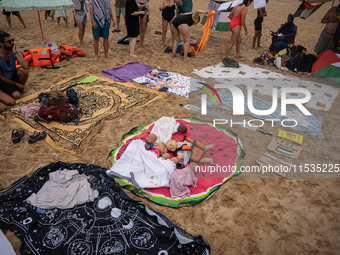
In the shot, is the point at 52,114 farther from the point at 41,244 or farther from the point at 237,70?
the point at 237,70

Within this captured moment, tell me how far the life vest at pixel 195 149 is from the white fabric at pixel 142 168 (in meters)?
0.31

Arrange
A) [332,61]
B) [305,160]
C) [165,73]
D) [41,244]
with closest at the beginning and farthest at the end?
[41,244], [305,160], [332,61], [165,73]

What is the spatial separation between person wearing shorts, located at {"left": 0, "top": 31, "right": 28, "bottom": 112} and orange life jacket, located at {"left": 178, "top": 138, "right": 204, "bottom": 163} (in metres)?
3.56

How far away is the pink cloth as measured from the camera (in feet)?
8.66

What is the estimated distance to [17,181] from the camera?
2.66 m

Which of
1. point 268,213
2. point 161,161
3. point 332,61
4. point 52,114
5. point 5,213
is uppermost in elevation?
point 332,61

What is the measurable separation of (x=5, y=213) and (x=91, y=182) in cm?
92

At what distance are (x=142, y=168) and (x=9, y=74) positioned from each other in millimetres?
3753

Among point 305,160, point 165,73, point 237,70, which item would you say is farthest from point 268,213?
point 237,70

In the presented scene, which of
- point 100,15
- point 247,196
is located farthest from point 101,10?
point 247,196

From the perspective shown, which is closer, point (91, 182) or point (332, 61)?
point (91, 182)

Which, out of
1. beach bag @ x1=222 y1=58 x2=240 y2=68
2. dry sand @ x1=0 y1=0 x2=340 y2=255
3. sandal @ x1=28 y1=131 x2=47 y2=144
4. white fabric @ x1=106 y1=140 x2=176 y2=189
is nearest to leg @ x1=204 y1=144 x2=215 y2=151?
dry sand @ x1=0 y1=0 x2=340 y2=255

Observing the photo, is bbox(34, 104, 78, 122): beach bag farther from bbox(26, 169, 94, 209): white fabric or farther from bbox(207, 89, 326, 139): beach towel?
bbox(207, 89, 326, 139): beach towel

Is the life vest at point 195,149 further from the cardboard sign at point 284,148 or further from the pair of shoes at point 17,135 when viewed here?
the pair of shoes at point 17,135
